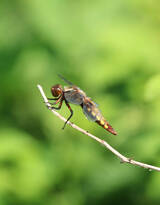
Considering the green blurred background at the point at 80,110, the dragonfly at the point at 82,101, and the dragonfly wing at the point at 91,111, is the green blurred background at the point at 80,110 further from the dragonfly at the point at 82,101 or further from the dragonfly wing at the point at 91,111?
the dragonfly wing at the point at 91,111

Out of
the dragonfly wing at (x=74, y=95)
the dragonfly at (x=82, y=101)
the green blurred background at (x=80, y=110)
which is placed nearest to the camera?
the dragonfly at (x=82, y=101)

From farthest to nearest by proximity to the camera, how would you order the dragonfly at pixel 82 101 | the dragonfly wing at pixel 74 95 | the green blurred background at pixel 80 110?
1. the green blurred background at pixel 80 110
2. the dragonfly wing at pixel 74 95
3. the dragonfly at pixel 82 101

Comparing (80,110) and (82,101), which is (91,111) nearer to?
(82,101)

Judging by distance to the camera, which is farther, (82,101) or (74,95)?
(74,95)

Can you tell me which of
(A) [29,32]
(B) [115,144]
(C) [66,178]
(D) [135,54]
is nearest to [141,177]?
(B) [115,144]

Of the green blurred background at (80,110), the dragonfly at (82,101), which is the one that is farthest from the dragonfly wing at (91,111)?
the green blurred background at (80,110)

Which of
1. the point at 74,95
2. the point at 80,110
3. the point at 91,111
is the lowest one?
the point at 91,111

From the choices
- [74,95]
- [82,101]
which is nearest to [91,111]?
[82,101]

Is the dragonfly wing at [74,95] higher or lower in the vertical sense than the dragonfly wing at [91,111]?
higher

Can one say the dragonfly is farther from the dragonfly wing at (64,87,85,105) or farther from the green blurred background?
the green blurred background

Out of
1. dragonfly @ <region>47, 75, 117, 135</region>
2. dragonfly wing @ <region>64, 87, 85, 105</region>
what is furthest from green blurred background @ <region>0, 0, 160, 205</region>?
dragonfly wing @ <region>64, 87, 85, 105</region>
